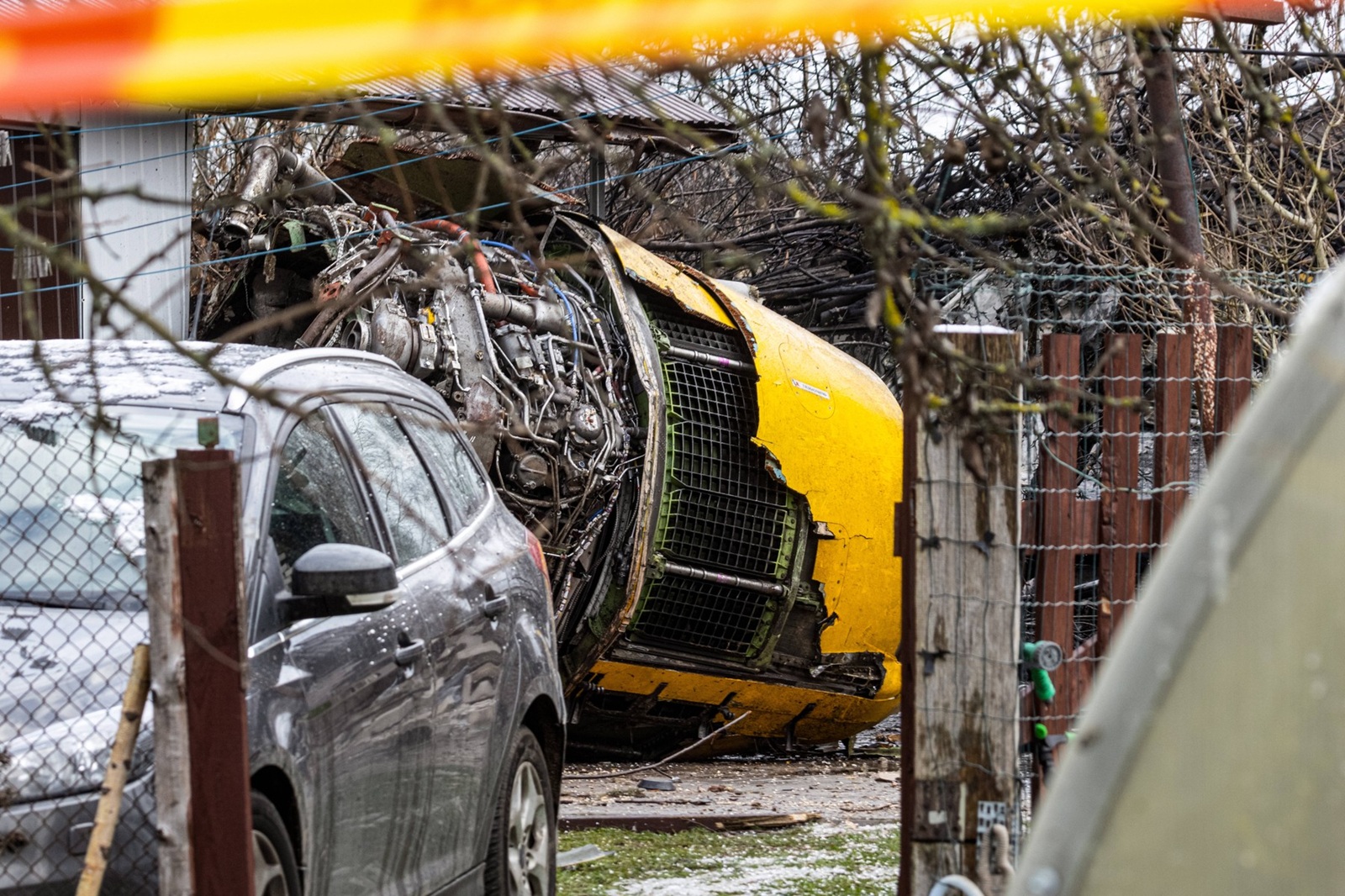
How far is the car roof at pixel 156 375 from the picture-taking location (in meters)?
4.30

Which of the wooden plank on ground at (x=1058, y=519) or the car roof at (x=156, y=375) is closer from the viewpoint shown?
the car roof at (x=156, y=375)

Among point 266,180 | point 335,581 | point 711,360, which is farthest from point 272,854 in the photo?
point 266,180

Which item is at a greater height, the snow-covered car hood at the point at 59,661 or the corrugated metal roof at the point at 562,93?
the corrugated metal roof at the point at 562,93

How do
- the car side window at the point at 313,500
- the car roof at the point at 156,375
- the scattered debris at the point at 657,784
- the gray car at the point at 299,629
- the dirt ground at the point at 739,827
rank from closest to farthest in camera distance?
the gray car at the point at 299,629, the car side window at the point at 313,500, the car roof at the point at 156,375, the dirt ground at the point at 739,827, the scattered debris at the point at 657,784

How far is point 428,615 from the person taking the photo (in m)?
4.54

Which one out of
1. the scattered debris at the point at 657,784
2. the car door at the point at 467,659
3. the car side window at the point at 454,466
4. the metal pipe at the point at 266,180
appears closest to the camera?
the car door at the point at 467,659

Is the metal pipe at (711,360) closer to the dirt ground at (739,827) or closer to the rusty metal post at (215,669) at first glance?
the dirt ground at (739,827)

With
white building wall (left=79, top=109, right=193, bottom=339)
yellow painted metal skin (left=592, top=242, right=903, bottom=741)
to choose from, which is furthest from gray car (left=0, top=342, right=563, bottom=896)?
white building wall (left=79, top=109, right=193, bottom=339)

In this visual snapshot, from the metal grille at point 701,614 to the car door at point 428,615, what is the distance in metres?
3.27

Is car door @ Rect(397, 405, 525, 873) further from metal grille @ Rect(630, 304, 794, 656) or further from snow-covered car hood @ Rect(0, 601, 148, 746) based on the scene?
metal grille @ Rect(630, 304, 794, 656)

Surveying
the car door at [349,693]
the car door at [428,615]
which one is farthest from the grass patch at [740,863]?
the car door at [349,693]

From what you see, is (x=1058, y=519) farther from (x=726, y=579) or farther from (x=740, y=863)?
(x=726, y=579)

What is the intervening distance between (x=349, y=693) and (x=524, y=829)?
145 centimetres

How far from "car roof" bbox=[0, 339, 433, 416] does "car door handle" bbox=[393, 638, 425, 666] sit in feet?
2.44
